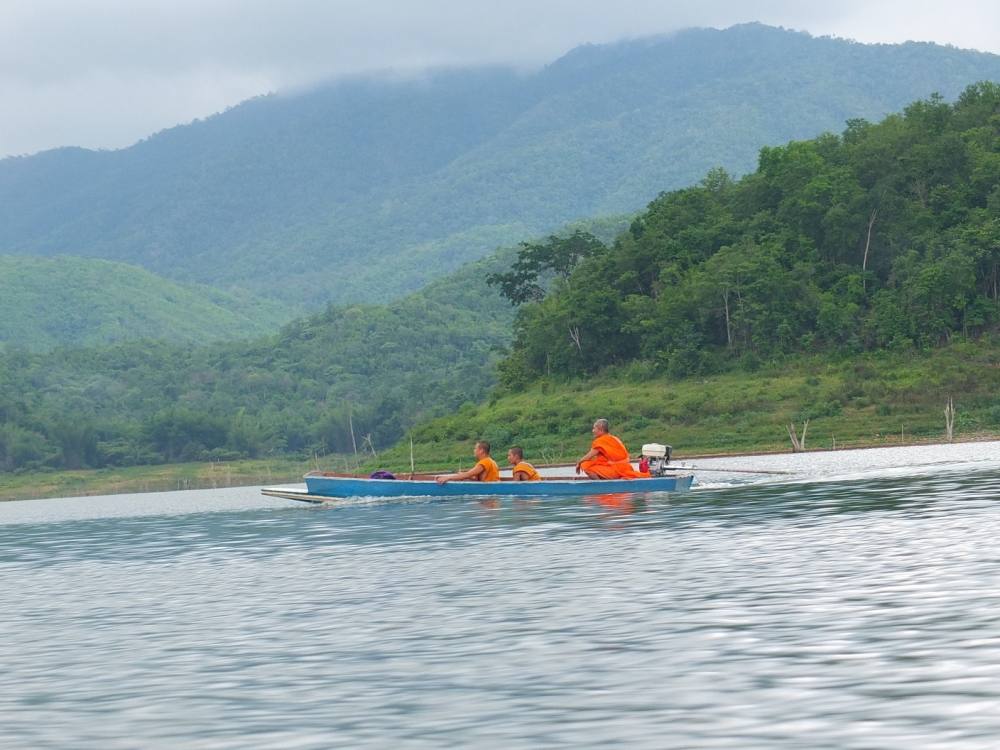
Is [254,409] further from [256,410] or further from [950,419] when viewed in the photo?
[950,419]

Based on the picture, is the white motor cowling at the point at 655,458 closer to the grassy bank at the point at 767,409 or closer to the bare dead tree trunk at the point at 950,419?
the bare dead tree trunk at the point at 950,419

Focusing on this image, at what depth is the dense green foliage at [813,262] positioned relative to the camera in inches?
3521

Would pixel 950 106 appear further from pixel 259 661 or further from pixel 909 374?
pixel 259 661

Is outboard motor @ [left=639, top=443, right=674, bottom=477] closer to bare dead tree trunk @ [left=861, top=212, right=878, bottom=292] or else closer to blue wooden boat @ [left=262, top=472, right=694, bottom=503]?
blue wooden boat @ [left=262, top=472, right=694, bottom=503]

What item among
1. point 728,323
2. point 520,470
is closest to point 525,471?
point 520,470

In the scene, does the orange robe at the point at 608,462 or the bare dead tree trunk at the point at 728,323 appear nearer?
the orange robe at the point at 608,462

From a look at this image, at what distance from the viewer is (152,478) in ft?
459

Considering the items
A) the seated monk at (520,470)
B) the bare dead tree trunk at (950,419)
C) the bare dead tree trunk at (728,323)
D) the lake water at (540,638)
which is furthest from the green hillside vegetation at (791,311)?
the lake water at (540,638)

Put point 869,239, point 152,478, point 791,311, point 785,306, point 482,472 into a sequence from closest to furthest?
point 482,472 → point 791,311 → point 785,306 → point 869,239 → point 152,478

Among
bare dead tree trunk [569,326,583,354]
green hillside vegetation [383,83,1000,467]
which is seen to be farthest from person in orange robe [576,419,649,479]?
bare dead tree trunk [569,326,583,354]

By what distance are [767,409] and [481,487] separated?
47.6m

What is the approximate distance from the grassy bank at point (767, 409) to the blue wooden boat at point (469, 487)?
3952cm

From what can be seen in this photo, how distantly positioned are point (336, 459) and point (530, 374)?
48607 mm

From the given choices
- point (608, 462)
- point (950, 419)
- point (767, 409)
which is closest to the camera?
point (608, 462)
